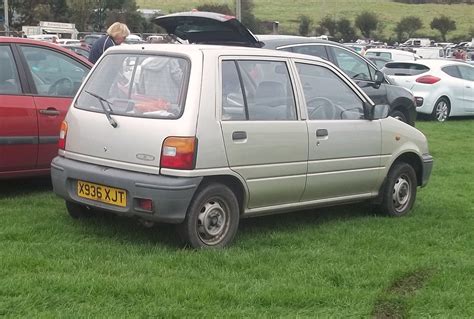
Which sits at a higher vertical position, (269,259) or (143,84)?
(143,84)

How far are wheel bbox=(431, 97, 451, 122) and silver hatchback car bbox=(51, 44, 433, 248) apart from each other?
1073cm

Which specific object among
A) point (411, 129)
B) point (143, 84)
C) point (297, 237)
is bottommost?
point (297, 237)

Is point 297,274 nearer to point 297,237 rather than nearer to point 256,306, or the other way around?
point 256,306

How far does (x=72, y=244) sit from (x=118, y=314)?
1.44 meters

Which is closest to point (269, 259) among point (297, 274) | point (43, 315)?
point (297, 274)

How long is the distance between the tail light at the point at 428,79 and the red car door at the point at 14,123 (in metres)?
11.9

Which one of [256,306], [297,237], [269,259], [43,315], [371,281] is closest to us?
[43,315]

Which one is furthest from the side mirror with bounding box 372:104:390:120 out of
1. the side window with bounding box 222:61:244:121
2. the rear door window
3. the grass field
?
the grass field

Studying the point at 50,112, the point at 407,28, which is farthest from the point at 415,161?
the point at 407,28

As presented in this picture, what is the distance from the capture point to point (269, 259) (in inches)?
208

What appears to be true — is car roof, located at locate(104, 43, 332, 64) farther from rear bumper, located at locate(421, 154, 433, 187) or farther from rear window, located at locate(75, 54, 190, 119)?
rear bumper, located at locate(421, 154, 433, 187)

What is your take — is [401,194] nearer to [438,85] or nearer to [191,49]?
[191,49]

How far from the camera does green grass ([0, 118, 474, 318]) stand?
4328 mm

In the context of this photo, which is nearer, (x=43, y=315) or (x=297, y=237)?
(x=43, y=315)
